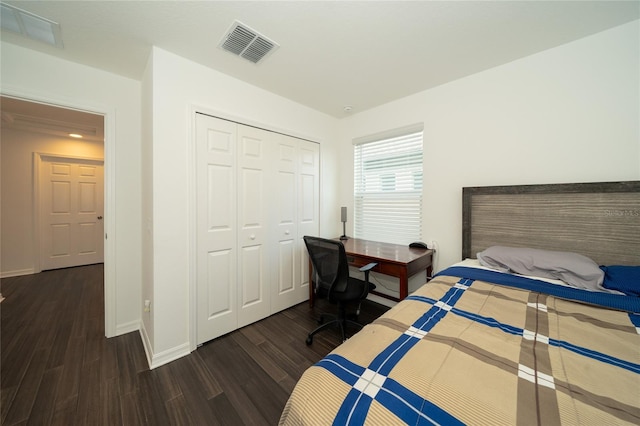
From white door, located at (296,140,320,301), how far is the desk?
302 mm

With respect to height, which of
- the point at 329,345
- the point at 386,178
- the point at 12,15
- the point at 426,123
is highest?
the point at 12,15

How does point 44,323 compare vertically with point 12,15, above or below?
below

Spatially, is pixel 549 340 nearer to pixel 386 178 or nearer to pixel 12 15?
pixel 386 178

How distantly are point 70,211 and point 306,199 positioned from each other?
16.3 ft

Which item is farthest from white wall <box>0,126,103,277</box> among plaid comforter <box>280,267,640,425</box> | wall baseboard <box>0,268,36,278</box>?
plaid comforter <box>280,267,640,425</box>

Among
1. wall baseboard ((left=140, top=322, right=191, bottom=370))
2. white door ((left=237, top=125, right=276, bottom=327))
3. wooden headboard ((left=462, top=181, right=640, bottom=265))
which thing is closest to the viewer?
wooden headboard ((left=462, top=181, right=640, bottom=265))

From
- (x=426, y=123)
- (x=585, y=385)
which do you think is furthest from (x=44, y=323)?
(x=426, y=123)

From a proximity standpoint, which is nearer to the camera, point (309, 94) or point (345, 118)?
point (309, 94)

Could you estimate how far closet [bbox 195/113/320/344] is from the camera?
81.4 inches

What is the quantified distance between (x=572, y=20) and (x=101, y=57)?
12.1 feet

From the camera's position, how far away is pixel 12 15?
1.47m

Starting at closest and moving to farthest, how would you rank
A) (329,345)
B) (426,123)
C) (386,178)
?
(329,345) < (426,123) < (386,178)

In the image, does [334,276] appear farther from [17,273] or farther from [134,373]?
[17,273]

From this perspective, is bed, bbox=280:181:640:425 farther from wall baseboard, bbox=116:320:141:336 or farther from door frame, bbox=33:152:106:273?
door frame, bbox=33:152:106:273
